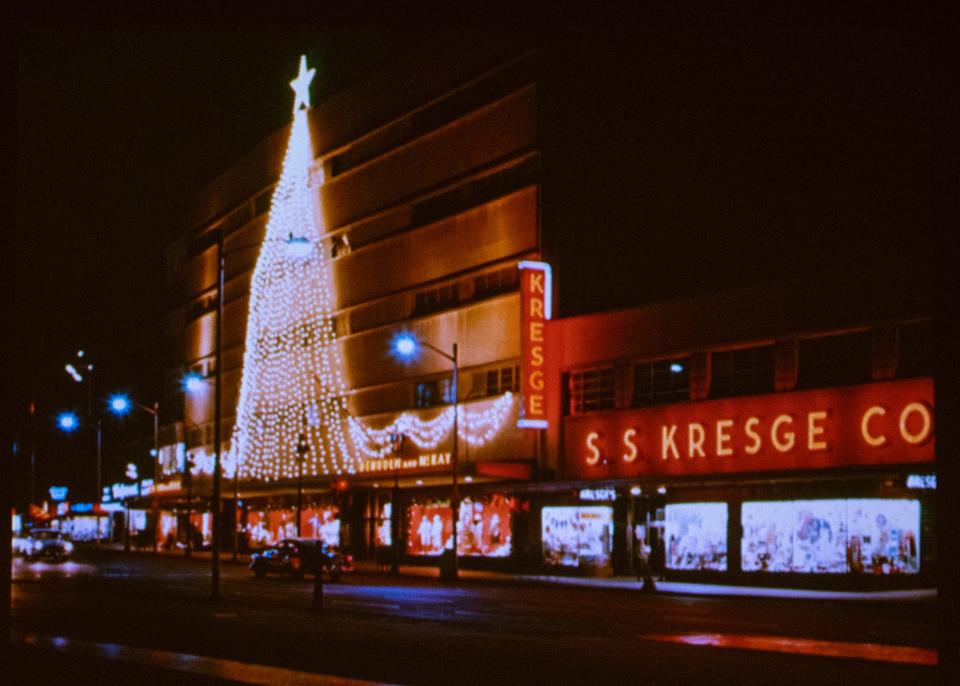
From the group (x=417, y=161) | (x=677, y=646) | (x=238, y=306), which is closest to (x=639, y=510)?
(x=417, y=161)

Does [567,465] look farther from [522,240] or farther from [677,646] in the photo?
[677,646]

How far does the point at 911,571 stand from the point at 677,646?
1859 cm

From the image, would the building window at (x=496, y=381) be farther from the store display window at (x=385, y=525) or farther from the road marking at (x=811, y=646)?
the road marking at (x=811, y=646)

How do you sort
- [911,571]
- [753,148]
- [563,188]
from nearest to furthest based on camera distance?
[911,571] → [753,148] → [563,188]

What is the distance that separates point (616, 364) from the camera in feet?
143

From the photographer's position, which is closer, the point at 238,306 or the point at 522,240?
the point at 522,240

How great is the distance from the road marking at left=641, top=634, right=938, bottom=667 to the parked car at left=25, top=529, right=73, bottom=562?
46929mm

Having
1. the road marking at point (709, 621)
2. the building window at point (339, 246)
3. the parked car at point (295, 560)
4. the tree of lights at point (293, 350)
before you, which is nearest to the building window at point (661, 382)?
the parked car at point (295, 560)

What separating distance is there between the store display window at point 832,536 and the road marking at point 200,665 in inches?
969

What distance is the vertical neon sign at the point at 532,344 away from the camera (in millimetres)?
44031

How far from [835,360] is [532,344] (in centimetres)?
1175

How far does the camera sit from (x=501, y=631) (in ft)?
69.3

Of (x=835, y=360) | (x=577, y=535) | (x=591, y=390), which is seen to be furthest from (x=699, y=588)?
(x=591, y=390)

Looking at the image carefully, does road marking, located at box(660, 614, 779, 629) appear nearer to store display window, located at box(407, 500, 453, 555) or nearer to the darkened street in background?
the darkened street in background
